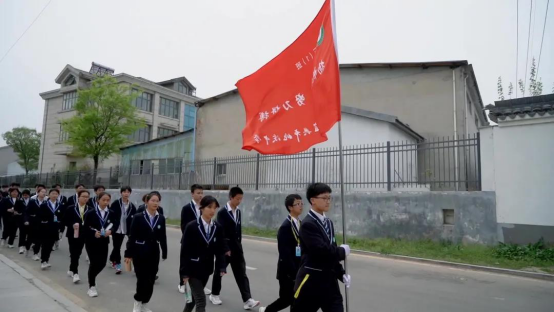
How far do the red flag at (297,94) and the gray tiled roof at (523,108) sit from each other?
281 inches

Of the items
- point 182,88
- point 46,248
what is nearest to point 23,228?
point 46,248

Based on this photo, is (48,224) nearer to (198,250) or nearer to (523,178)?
(198,250)

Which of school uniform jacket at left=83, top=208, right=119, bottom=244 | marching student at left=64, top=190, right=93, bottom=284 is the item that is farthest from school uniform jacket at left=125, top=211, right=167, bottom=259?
marching student at left=64, top=190, right=93, bottom=284

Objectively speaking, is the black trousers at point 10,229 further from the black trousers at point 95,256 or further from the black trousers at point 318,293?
the black trousers at point 318,293

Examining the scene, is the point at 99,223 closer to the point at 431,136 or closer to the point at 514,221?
the point at 514,221

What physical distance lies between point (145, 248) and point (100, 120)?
88.8ft

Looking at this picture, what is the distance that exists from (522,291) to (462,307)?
6.59ft

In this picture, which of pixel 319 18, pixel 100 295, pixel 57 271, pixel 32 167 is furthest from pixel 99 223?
pixel 32 167

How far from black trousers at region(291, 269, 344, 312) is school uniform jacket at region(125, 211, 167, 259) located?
8.85ft

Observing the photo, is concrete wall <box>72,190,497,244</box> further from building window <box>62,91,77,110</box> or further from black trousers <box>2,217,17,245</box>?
building window <box>62,91,77,110</box>

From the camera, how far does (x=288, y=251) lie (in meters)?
4.55

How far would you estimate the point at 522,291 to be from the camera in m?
7.03

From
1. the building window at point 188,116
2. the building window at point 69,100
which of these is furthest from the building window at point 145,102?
the building window at point 69,100

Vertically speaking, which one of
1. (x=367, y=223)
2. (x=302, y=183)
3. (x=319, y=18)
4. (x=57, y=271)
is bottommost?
(x=57, y=271)
